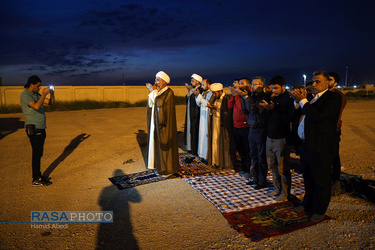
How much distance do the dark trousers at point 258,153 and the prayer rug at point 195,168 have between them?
92 cm

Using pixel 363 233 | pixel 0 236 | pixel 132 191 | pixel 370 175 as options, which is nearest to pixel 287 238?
pixel 363 233

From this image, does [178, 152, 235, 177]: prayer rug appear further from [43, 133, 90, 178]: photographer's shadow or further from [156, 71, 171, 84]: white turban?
[43, 133, 90, 178]: photographer's shadow

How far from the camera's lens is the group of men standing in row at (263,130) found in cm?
342

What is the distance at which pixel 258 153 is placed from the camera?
15.6 feet

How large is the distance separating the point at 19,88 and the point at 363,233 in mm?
26372

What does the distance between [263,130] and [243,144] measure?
111 cm

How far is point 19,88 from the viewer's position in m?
23.5

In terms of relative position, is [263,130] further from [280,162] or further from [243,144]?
[243,144]

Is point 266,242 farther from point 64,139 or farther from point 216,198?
point 64,139

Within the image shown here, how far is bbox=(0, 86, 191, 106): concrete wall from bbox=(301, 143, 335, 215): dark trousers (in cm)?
2502

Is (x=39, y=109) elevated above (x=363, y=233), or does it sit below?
above

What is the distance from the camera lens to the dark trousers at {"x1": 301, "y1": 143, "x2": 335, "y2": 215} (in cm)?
350

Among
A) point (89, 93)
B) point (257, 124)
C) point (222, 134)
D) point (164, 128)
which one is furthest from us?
point (89, 93)

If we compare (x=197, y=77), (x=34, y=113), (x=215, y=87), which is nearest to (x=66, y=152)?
(x=34, y=113)
